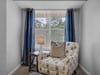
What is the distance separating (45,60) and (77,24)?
6.89 ft

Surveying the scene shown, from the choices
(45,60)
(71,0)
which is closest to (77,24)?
(71,0)

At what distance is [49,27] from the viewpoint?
5.45 metres

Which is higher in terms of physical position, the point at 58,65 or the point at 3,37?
the point at 3,37

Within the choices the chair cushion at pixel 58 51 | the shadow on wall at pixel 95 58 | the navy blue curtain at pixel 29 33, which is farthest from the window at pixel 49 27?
the shadow on wall at pixel 95 58

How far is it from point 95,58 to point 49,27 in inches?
95.5

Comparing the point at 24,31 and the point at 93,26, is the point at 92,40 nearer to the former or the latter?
the point at 93,26

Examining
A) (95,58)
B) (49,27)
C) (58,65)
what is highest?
(49,27)

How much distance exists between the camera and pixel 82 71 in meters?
4.54

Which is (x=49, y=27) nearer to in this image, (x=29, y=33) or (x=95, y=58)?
(x=29, y=33)

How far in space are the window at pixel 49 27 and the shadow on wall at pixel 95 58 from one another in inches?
73.5

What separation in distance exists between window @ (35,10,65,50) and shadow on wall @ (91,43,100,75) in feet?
6.13

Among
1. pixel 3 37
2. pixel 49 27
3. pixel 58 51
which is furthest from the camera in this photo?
pixel 49 27

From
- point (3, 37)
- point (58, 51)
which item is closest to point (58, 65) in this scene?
point (58, 51)

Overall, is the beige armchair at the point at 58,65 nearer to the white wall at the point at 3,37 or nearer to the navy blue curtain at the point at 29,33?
the white wall at the point at 3,37
